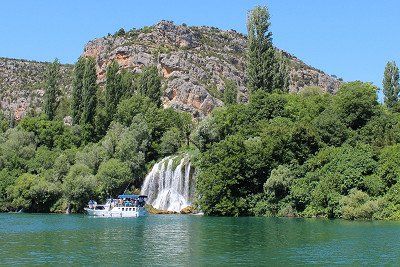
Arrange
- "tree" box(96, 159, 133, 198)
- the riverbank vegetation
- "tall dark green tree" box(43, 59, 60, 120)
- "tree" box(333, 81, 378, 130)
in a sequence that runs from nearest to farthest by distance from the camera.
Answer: the riverbank vegetation → "tree" box(333, 81, 378, 130) → "tree" box(96, 159, 133, 198) → "tall dark green tree" box(43, 59, 60, 120)

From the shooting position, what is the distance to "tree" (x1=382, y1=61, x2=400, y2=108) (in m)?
122

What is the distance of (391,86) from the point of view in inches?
4815

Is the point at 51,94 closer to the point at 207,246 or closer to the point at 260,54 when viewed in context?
the point at 260,54

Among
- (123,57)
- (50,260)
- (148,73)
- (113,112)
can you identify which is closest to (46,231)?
(50,260)

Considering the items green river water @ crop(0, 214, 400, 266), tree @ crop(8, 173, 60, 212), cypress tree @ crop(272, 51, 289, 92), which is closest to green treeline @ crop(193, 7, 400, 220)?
cypress tree @ crop(272, 51, 289, 92)

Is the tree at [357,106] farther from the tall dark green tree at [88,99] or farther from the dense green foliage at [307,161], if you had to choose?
the tall dark green tree at [88,99]

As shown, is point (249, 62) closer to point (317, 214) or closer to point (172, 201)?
point (172, 201)

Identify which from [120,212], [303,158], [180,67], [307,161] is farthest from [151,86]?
[180,67]

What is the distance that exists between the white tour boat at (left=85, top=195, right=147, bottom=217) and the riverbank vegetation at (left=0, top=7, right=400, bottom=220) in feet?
15.9

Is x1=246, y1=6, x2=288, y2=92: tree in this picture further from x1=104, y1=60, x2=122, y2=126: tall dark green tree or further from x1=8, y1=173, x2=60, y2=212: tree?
x1=8, y1=173, x2=60, y2=212: tree

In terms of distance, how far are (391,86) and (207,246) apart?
9463 cm

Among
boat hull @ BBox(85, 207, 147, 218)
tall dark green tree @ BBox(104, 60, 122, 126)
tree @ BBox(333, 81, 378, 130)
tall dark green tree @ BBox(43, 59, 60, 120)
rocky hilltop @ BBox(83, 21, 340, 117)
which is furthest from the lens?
rocky hilltop @ BBox(83, 21, 340, 117)

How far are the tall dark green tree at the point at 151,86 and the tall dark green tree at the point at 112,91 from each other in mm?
5614

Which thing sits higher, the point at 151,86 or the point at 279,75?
the point at 151,86
